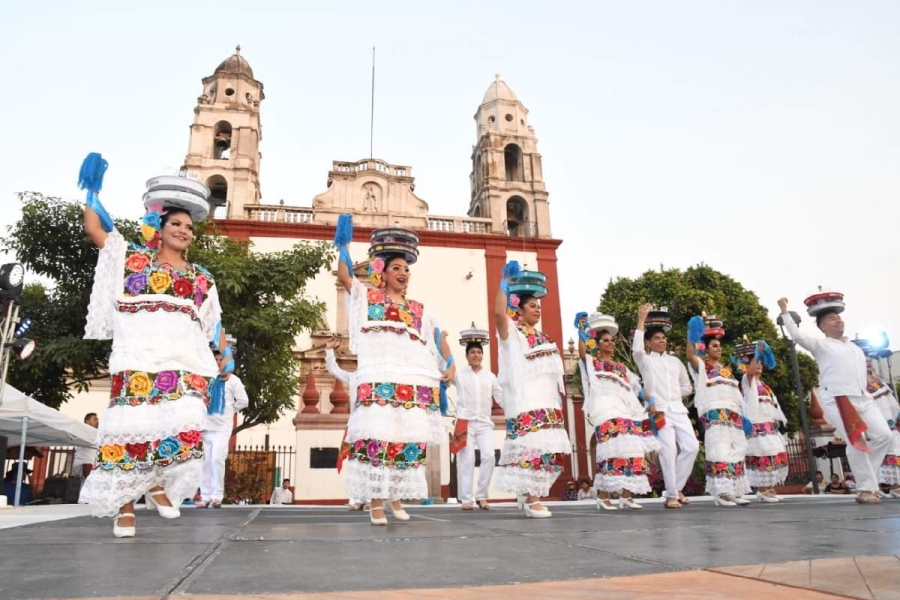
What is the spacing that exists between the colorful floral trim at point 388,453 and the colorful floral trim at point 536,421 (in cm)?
116

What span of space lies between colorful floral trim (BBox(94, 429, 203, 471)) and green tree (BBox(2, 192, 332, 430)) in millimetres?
9097

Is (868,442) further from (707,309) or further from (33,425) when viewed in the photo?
(707,309)

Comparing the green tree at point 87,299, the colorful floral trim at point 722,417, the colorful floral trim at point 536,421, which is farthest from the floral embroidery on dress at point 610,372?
the green tree at point 87,299

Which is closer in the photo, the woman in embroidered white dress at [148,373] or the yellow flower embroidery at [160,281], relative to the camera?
the woman in embroidered white dress at [148,373]

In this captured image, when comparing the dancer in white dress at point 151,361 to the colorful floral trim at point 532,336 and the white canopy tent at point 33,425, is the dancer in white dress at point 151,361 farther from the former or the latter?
the white canopy tent at point 33,425

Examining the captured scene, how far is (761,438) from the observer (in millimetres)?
8430

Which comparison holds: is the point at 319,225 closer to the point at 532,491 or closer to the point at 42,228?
the point at 42,228

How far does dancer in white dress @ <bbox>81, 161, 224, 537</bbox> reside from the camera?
3629mm

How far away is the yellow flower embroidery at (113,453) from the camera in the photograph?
362 cm

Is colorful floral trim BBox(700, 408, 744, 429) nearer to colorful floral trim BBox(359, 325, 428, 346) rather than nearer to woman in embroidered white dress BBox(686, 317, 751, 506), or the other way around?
woman in embroidered white dress BBox(686, 317, 751, 506)

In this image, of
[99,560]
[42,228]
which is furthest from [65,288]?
[99,560]

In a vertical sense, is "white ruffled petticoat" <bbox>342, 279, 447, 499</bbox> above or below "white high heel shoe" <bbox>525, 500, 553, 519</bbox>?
above

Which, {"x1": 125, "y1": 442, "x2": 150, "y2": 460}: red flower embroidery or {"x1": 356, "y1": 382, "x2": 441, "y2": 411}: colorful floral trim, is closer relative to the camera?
{"x1": 125, "y1": 442, "x2": 150, "y2": 460}: red flower embroidery

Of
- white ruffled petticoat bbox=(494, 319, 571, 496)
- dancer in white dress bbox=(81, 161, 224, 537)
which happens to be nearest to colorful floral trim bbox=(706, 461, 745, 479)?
white ruffled petticoat bbox=(494, 319, 571, 496)
